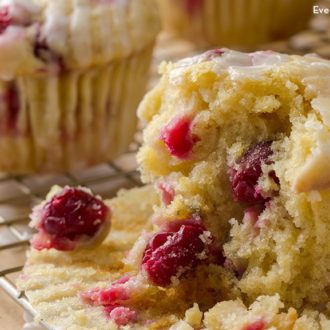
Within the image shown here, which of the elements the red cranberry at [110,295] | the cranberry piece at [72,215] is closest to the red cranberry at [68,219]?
the cranberry piece at [72,215]

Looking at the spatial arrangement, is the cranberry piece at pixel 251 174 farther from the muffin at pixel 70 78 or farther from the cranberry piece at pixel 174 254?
the muffin at pixel 70 78

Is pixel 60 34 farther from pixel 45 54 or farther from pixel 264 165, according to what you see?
pixel 264 165

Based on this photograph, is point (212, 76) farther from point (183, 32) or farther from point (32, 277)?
point (183, 32)

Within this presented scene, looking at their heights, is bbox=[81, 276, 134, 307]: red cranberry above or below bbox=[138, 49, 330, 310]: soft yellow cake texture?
below

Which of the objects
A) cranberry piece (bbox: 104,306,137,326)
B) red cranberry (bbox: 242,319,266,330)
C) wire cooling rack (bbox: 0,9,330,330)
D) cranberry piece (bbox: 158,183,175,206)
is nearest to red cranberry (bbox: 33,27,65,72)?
wire cooling rack (bbox: 0,9,330,330)

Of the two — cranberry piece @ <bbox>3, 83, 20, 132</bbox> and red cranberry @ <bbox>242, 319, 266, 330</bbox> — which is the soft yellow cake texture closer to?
red cranberry @ <bbox>242, 319, 266, 330</bbox>

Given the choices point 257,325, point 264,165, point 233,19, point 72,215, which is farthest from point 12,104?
point 233,19

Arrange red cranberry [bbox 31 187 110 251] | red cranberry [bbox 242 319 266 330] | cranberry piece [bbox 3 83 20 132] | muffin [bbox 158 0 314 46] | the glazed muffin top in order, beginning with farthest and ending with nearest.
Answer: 1. muffin [bbox 158 0 314 46]
2. cranberry piece [bbox 3 83 20 132]
3. the glazed muffin top
4. red cranberry [bbox 31 187 110 251]
5. red cranberry [bbox 242 319 266 330]

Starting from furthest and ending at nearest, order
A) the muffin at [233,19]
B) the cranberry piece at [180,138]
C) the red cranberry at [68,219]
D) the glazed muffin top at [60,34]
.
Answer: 1. the muffin at [233,19]
2. the glazed muffin top at [60,34]
3. the red cranberry at [68,219]
4. the cranberry piece at [180,138]
